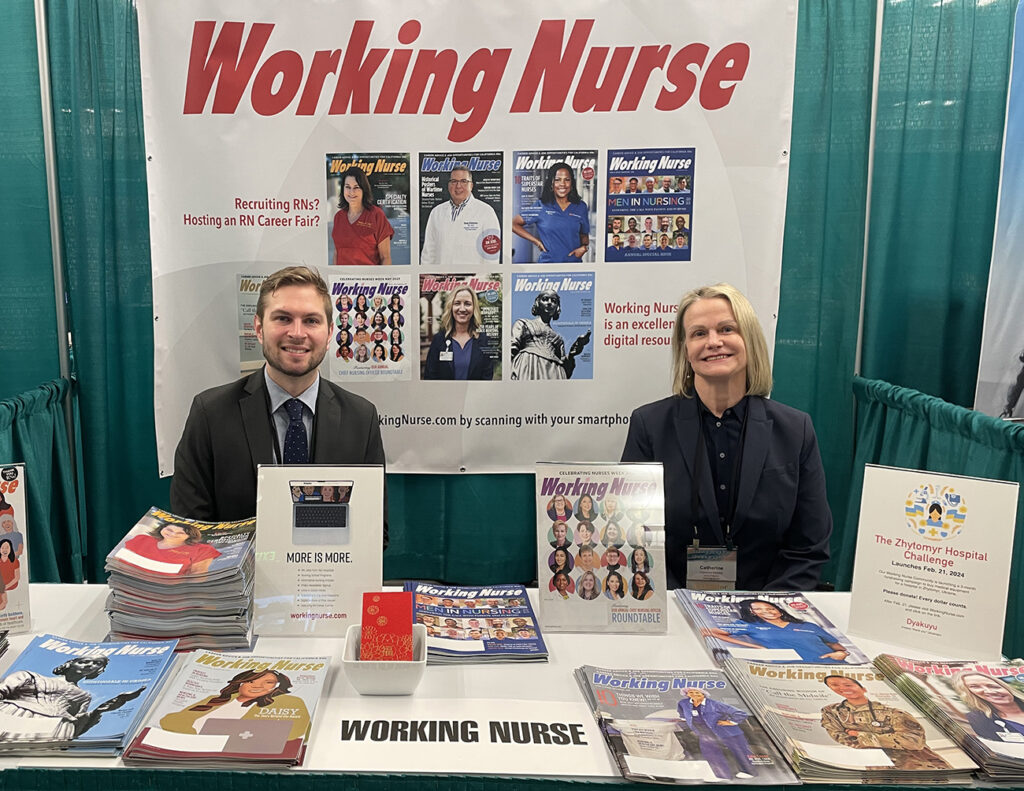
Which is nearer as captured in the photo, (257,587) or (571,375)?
(257,587)

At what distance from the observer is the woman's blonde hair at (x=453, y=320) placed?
320 centimetres

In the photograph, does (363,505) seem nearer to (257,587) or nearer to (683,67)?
(257,587)

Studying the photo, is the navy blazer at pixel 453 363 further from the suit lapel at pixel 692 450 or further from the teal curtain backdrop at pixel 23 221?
the teal curtain backdrop at pixel 23 221

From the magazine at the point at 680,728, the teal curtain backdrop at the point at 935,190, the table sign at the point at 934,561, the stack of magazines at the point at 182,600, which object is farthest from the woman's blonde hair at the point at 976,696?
the teal curtain backdrop at the point at 935,190

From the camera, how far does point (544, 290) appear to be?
10.5ft

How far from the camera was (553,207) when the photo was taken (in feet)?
10.3

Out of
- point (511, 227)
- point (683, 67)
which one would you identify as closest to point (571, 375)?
point (511, 227)

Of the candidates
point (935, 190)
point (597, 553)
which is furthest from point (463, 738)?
point (935, 190)

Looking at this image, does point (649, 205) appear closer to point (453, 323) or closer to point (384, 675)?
point (453, 323)

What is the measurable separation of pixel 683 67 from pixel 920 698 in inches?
97.4

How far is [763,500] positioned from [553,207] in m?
1.51

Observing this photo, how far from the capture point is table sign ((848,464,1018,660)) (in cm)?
146

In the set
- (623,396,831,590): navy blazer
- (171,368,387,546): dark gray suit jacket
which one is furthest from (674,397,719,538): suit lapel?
(171,368,387,546): dark gray suit jacket

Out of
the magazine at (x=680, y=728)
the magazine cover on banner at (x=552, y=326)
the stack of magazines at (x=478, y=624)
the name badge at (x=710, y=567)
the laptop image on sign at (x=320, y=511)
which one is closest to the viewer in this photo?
the magazine at (x=680, y=728)
